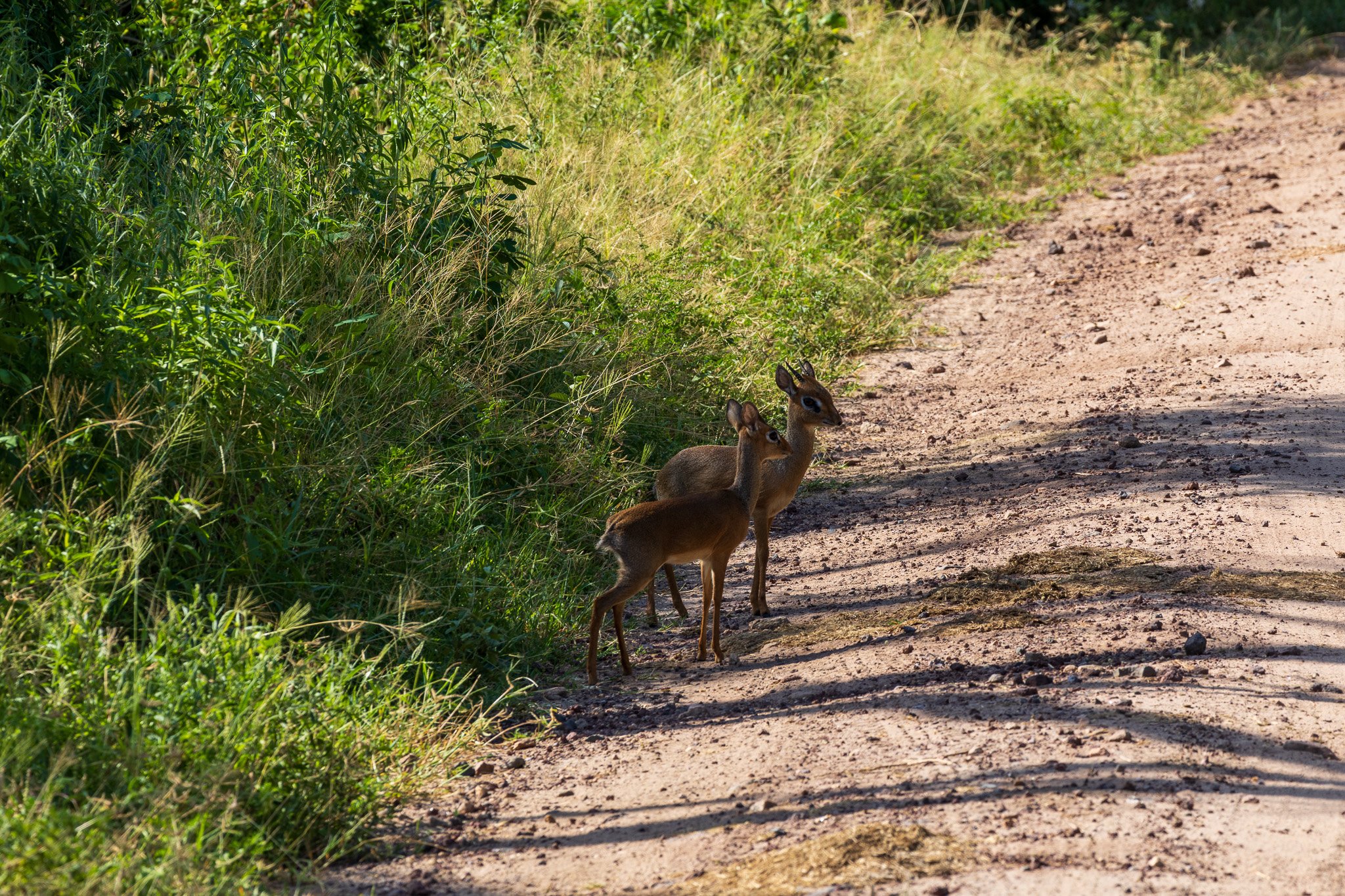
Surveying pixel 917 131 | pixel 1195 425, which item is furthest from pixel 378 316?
pixel 917 131

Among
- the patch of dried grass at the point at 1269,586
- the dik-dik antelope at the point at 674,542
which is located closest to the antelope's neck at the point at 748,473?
the dik-dik antelope at the point at 674,542

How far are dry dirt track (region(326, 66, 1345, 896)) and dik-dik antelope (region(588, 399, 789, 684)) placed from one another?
0.21 metres

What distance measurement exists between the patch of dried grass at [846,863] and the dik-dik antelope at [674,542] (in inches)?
66.9

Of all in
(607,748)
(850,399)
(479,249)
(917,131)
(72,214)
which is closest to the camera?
(607,748)

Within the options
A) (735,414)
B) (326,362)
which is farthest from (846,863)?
(326,362)

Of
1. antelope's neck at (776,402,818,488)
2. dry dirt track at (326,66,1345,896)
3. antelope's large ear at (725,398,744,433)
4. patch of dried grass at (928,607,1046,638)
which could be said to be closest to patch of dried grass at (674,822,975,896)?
dry dirt track at (326,66,1345,896)

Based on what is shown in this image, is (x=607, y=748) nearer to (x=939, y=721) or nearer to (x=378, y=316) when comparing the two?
(x=939, y=721)

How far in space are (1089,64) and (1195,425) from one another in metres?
11.0

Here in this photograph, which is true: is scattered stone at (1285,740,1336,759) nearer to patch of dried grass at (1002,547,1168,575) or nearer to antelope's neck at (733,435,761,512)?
patch of dried grass at (1002,547,1168,575)

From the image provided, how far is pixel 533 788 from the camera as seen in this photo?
14.0 feet

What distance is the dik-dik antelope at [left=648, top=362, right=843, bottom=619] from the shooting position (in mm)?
5969

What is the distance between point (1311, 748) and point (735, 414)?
2809 mm

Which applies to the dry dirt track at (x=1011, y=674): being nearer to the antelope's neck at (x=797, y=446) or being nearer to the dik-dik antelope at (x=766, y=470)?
the dik-dik antelope at (x=766, y=470)

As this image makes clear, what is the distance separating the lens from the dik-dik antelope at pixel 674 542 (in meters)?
5.17
